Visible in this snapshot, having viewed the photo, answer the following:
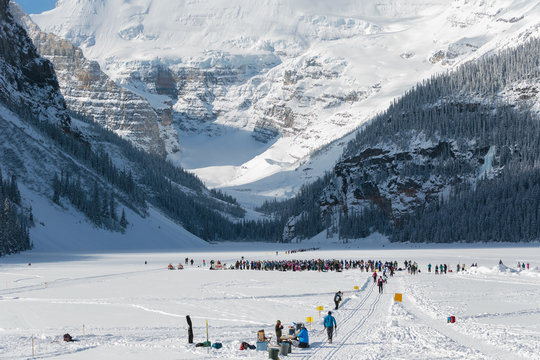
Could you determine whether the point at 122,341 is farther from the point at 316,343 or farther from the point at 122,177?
the point at 122,177

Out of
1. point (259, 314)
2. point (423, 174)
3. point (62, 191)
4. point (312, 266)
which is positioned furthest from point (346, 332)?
point (423, 174)

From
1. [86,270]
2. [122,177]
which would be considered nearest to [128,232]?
[122,177]

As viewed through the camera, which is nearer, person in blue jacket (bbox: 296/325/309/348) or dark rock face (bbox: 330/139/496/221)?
person in blue jacket (bbox: 296/325/309/348)

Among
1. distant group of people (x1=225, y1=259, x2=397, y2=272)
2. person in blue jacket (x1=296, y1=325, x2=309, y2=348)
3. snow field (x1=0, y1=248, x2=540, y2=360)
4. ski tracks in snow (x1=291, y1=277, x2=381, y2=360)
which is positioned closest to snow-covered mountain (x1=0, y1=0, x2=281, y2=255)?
distant group of people (x1=225, y1=259, x2=397, y2=272)

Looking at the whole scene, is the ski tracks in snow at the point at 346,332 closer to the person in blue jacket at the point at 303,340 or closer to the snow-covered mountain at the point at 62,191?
the person in blue jacket at the point at 303,340

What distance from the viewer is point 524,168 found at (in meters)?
162

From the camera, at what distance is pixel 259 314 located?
141 feet

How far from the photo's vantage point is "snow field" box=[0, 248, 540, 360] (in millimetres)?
31469

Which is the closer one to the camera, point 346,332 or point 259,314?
point 346,332

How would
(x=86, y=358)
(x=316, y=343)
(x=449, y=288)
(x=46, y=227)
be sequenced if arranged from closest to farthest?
(x=86, y=358)
(x=316, y=343)
(x=449, y=288)
(x=46, y=227)

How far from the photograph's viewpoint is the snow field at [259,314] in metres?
31.5

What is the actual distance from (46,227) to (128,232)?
2840 cm

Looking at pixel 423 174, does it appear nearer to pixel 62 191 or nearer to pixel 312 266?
pixel 62 191

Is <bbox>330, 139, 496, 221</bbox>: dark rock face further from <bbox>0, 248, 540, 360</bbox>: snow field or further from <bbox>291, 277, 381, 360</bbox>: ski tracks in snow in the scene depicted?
<bbox>291, 277, 381, 360</bbox>: ski tracks in snow
